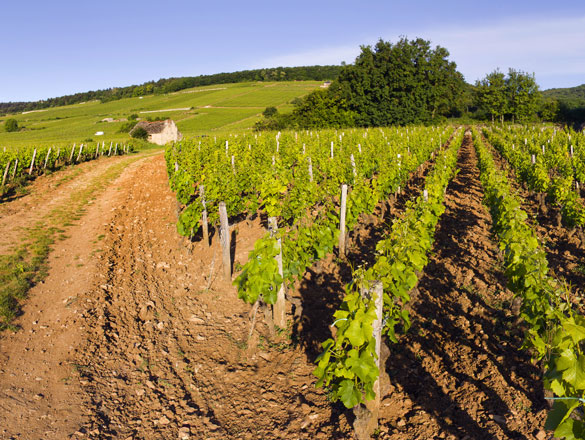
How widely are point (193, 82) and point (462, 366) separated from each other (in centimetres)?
10904

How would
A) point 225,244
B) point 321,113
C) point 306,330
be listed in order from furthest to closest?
1. point 321,113
2. point 225,244
3. point 306,330

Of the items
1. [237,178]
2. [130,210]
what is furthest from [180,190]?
[130,210]

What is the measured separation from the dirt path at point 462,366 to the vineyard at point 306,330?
0.02 m

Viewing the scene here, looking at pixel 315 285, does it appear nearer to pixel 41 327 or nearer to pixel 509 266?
pixel 509 266

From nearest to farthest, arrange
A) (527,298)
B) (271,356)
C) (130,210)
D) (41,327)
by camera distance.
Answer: (527,298), (271,356), (41,327), (130,210)

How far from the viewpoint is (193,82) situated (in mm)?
100312

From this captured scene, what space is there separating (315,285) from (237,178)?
4767 millimetres

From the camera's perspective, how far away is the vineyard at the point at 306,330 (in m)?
3.39

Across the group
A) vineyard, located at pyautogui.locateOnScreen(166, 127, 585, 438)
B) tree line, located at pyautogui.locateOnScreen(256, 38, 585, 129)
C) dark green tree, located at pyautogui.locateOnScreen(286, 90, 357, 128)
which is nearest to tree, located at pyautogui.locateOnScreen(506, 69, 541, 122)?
tree line, located at pyautogui.locateOnScreen(256, 38, 585, 129)

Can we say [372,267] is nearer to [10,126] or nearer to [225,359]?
[225,359]

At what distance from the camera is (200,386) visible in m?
4.46

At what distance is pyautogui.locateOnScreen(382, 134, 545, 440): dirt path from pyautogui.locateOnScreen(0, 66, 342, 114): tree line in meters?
99.6

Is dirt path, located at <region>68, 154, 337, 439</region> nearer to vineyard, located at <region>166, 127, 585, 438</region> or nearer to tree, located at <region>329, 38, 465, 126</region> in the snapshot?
vineyard, located at <region>166, 127, 585, 438</region>

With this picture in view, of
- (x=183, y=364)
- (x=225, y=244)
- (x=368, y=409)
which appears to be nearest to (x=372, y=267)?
(x=368, y=409)
